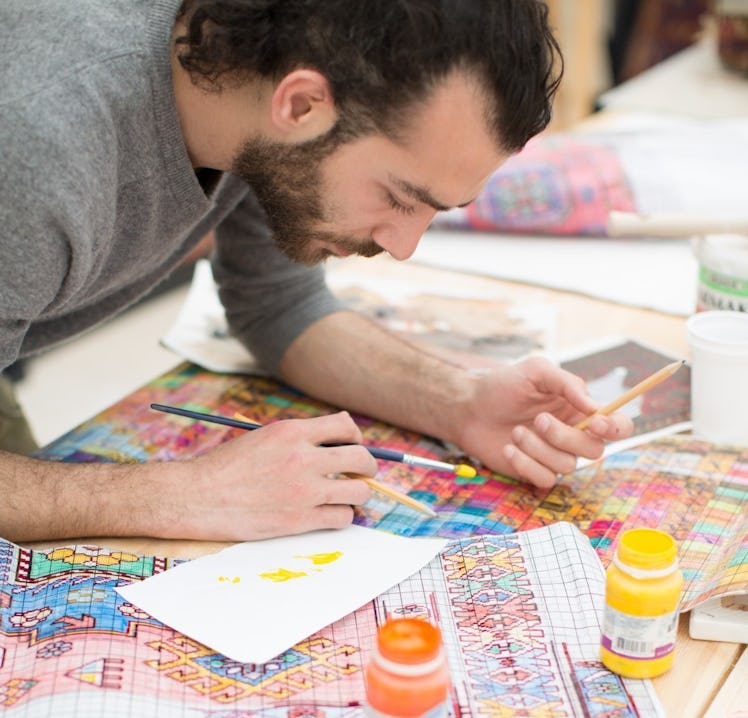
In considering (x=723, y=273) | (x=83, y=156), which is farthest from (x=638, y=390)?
(x=83, y=156)

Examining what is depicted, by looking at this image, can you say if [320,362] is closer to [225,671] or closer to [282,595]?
[282,595]

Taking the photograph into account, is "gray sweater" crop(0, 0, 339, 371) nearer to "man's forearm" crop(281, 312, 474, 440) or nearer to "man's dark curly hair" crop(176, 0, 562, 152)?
"man's dark curly hair" crop(176, 0, 562, 152)

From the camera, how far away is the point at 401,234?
1131 millimetres

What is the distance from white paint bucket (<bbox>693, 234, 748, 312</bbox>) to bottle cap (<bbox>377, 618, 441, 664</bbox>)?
722mm

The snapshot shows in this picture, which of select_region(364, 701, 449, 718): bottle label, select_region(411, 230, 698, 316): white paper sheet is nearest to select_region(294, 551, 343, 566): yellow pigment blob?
select_region(364, 701, 449, 718): bottle label

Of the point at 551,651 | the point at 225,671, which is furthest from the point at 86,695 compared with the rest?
the point at 551,651

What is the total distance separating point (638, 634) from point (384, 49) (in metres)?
0.56

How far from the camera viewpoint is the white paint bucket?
1284 millimetres

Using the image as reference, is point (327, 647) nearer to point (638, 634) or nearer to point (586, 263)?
point (638, 634)

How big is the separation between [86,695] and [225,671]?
0.36 ft

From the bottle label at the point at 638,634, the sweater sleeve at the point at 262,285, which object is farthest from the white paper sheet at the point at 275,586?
the sweater sleeve at the point at 262,285

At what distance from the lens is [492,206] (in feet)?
6.03

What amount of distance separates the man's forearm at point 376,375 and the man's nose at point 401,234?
0.21 metres

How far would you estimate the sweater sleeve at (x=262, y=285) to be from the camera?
142 cm
